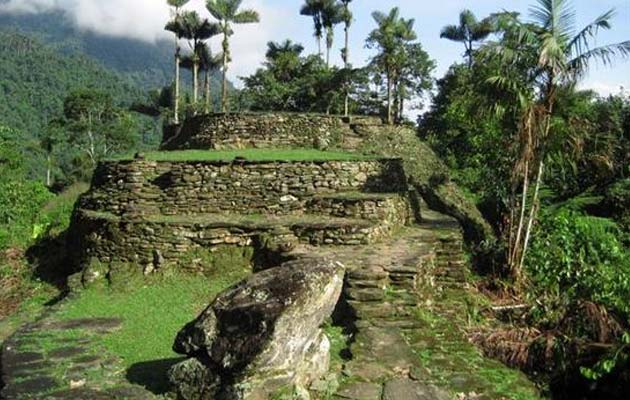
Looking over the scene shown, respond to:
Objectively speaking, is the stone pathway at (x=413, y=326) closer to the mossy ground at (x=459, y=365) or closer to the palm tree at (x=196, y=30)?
the mossy ground at (x=459, y=365)

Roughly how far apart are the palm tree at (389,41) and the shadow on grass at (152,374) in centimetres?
2449

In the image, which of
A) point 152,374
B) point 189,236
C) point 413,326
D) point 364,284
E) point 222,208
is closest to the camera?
point 152,374

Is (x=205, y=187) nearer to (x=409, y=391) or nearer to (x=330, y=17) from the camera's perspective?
(x=409, y=391)

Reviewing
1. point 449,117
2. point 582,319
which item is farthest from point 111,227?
point 449,117

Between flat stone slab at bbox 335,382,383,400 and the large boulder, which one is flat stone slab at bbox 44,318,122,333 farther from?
flat stone slab at bbox 335,382,383,400

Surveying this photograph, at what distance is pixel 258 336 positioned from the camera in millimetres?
4926

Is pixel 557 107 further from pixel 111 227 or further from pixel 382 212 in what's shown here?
pixel 111 227

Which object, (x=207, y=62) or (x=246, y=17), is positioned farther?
(x=207, y=62)

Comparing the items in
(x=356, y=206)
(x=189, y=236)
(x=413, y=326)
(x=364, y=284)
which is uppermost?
(x=356, y=206)

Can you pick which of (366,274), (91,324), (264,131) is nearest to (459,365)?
(366,274)

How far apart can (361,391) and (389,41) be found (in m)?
26.3

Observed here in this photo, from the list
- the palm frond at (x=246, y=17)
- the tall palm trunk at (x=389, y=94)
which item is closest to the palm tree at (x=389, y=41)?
the tall palm trunk at (x=389, y=94)

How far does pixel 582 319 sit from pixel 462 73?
77.0 feet

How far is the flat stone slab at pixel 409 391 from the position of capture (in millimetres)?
5387
